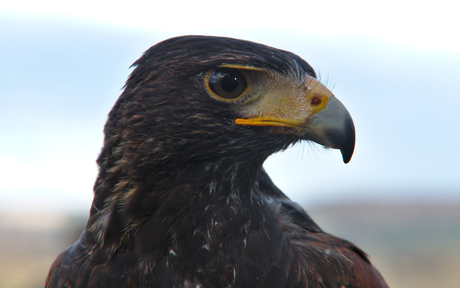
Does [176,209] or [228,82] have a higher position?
[228,82]

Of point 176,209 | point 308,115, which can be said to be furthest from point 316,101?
point 176,209

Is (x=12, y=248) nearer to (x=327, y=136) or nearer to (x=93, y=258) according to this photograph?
(x=93, y=258)

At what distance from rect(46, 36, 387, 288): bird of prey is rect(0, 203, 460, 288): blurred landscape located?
8.21 meters

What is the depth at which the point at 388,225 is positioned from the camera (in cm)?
1313

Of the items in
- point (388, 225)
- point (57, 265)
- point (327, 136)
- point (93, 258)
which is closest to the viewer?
point (327, 136)

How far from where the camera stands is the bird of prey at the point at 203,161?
2.90 metres

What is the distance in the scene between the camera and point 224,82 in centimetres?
291

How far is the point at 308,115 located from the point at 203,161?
2.28 feet

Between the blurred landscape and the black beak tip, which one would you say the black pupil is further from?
the blurred landscape

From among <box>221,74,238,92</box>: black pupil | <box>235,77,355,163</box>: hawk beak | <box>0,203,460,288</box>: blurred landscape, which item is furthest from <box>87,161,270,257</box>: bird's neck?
<box>0,203,460,288</box>: blurred landscape

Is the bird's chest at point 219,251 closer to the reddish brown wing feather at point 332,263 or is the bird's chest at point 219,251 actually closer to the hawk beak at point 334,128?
the reddish brown wing feather at point 332,263

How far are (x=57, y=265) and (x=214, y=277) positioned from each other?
1.25 m

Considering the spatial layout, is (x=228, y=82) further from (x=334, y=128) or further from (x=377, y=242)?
(x=377, y=242)

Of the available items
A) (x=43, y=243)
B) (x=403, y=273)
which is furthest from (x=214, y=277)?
(x=43, y=243)
